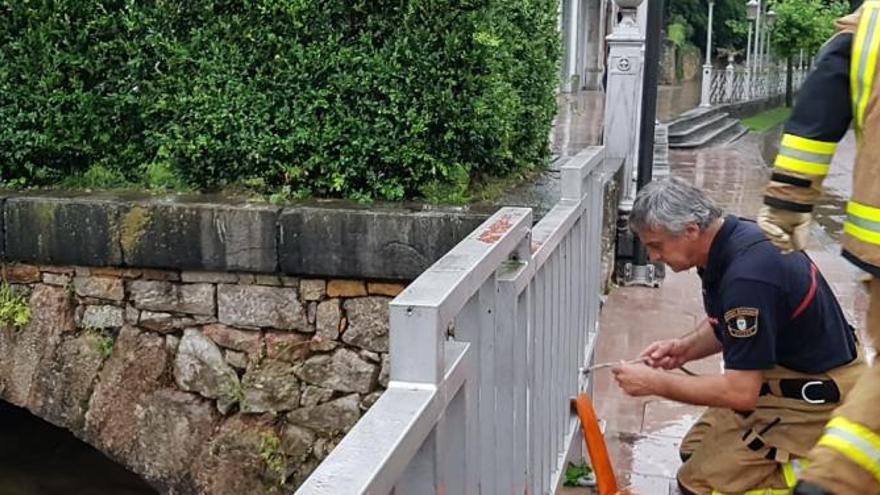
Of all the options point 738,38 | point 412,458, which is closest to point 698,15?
point 738,38

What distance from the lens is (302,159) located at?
17.6 ft

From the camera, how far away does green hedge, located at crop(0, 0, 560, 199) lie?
5.20 metres

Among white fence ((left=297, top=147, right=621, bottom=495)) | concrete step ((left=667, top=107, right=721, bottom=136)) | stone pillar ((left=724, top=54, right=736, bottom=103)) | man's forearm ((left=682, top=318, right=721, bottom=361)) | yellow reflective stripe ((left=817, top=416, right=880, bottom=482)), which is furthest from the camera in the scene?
stone pillar ((left=724, top=54, right=736, bottom=103))

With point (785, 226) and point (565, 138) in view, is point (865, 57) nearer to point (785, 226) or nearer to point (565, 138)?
point (785, 226)

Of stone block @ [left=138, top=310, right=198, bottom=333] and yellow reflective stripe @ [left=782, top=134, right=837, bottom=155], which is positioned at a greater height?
yellow reflective stripe @ [left=782, top=134, right=837, bottom=155]

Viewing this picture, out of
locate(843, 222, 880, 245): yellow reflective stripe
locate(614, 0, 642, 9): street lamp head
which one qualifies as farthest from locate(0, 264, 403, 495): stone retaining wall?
locate(614, 0, 642, 9): street lamp head

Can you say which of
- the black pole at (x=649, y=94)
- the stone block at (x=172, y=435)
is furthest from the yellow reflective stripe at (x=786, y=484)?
the black pole at (x=649, y=94)

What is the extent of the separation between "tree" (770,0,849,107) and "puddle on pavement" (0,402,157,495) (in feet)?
101

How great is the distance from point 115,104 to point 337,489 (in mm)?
4521

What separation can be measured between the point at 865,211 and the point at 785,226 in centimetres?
37

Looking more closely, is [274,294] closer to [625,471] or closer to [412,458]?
[625,471]

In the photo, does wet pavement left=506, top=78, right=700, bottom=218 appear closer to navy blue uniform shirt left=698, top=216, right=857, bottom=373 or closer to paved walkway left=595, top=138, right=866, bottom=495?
paved walkway left=595, top=138, right=866, bottom=495

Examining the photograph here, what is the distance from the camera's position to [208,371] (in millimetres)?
5227

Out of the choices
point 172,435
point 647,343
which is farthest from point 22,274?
point 647,343
